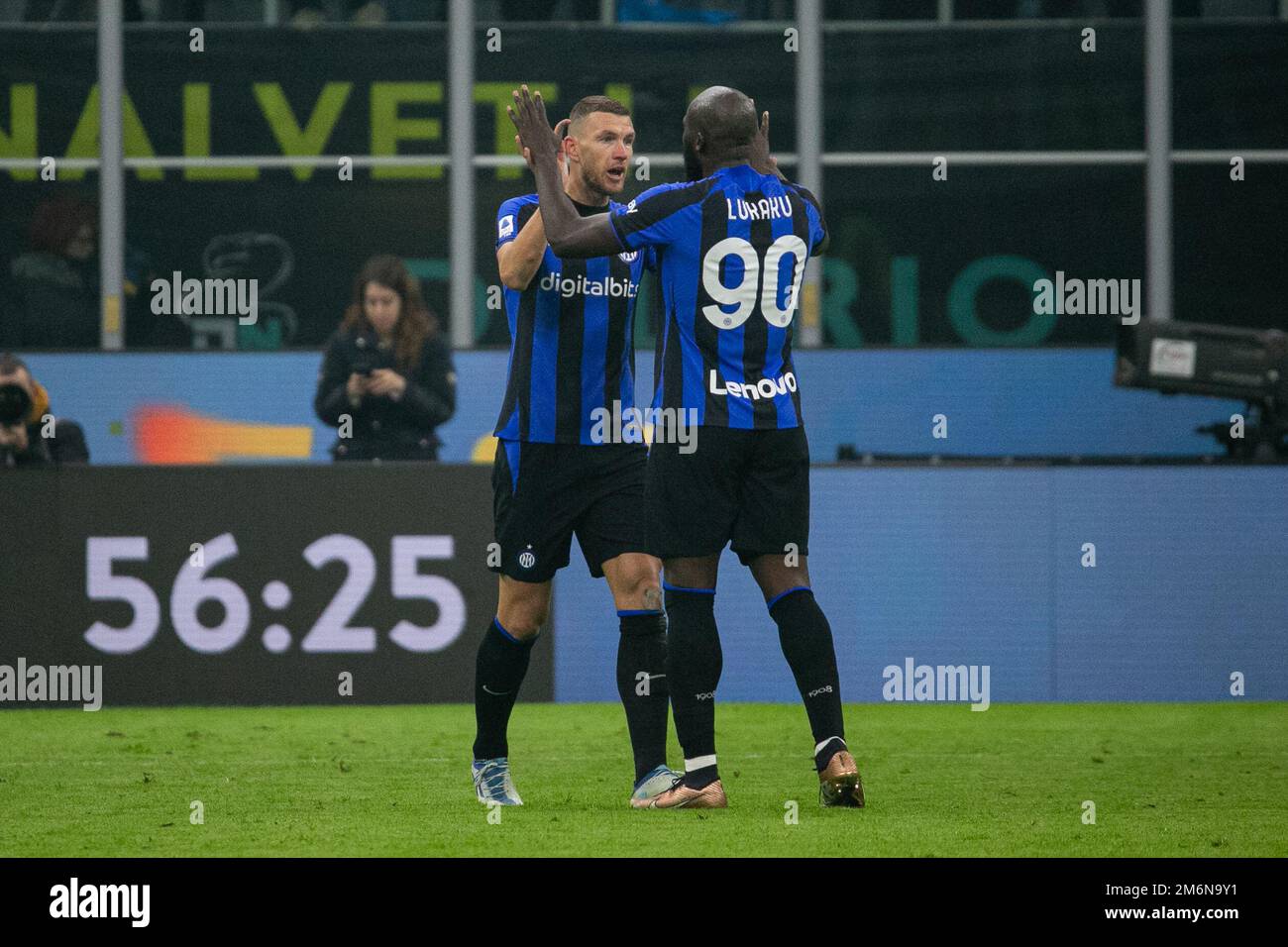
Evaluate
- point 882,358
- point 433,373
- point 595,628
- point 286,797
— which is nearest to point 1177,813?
point 286,797

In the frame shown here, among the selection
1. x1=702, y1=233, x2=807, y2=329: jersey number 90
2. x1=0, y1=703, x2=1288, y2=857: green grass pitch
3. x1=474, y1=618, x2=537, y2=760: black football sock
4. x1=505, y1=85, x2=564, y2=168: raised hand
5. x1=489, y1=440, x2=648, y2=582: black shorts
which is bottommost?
x1=0, y1=703, x2=1288, y2=857: green grass pitch

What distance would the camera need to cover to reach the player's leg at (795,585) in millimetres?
6039

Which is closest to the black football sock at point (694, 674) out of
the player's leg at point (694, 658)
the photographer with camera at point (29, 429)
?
the player's leg at point (694, 658)

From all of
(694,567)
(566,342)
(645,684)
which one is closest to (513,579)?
(645,684)

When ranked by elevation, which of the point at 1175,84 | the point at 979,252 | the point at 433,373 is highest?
the point at 1175,84

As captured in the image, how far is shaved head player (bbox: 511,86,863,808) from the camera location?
19.8 feet

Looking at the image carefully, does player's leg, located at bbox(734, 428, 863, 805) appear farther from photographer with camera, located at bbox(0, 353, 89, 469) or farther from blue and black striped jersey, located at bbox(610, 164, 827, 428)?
photographer with camera, located at bbox(0, 353, 89, 469)

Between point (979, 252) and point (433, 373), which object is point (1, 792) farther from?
point (979, 252)

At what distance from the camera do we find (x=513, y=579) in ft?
21.2

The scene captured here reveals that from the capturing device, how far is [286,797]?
6.64 metres

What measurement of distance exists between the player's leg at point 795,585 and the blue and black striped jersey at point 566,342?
1.84 feet

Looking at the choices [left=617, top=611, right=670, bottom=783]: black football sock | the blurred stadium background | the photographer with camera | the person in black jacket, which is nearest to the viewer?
[left=617, top=611, right=670, bottom=783]: black football sock

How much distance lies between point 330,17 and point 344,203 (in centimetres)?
134

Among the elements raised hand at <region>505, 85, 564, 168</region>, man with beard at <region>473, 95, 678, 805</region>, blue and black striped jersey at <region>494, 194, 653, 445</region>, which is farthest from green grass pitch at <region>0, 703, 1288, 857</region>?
raised hand at <region>505, 85, 564, 168</region>
